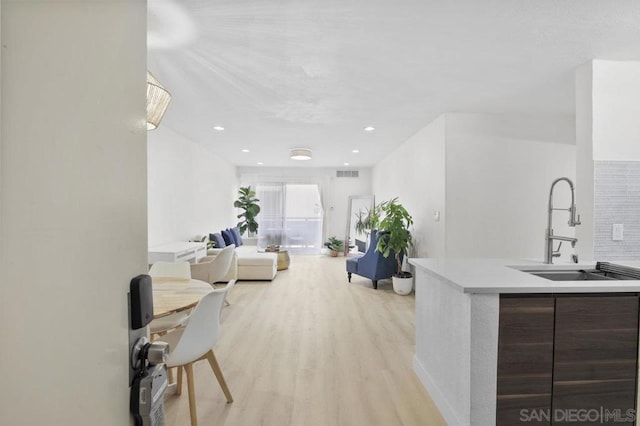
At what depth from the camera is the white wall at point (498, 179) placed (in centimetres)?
364

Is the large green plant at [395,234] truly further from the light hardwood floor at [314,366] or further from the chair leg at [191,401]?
the chair leg at [191,401]

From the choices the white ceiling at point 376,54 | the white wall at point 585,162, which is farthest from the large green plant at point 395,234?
the white wall at point 585,162

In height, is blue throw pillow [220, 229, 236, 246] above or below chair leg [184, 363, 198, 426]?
above

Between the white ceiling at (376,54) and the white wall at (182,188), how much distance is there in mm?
527

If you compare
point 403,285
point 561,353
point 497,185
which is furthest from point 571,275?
point 403,285

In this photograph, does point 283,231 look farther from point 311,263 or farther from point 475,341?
point 475,341

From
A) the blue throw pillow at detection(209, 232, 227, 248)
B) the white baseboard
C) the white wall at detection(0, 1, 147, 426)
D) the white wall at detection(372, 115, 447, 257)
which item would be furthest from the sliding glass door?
the white wall at detection(0, 1, 147, 426)

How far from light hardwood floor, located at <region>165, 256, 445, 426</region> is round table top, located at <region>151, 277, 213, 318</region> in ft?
2.31

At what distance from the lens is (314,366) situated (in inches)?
95.5

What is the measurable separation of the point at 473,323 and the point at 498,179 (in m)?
2.77

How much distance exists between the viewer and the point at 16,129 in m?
0.40

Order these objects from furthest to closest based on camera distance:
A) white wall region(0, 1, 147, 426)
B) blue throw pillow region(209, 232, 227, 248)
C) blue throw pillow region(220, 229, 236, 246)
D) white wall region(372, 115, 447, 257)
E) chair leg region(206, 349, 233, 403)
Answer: blue throw pillow region(220, 229, 236, 246), blue throw pillow region(209, 232, 227, 248), white wall region(372, 115, 447, 257), chair leg region(206, 349, 233, 403), white wall region(0, 1, 147, 426)

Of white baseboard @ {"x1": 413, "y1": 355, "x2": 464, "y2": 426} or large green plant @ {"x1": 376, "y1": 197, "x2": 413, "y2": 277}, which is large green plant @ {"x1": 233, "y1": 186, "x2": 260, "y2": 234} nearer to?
large green plant @ {"x1": 376, "y1": 197, "x2": 413, "y2": 277}

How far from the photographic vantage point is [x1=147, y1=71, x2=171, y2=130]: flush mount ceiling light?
6.07ft
